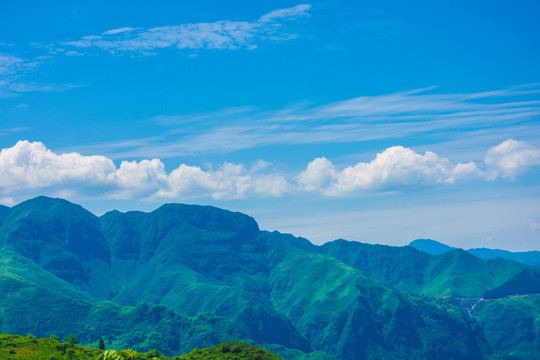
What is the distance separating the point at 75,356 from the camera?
191 metres

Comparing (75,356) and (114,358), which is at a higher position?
(114,358)

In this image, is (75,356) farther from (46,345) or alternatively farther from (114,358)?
(114,358)

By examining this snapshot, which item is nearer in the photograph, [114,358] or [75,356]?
[114,358]

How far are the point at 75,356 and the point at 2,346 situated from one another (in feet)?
76.4

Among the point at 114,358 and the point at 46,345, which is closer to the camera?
the point at 114,358

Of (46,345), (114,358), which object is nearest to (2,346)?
(46,345)

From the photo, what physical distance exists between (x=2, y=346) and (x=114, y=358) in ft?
340

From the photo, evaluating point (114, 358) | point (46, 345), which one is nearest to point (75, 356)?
point (46, 345)

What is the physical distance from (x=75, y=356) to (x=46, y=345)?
45.6 ft

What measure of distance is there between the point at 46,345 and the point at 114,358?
343 ft

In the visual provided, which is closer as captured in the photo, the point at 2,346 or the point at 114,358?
the point at 114,358

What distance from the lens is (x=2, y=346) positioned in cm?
19112

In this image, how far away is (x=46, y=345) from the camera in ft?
651

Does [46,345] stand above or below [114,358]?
below
